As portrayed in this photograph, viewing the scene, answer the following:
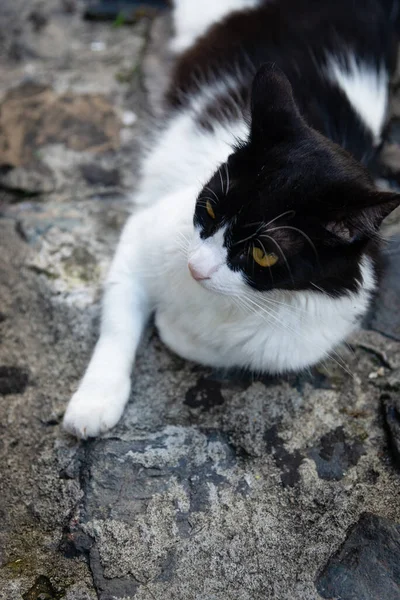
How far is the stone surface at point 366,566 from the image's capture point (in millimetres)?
1522

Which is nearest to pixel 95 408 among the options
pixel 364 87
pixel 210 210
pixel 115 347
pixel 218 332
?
pixel 115 347

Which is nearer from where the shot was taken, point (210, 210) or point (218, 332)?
point (210, 210)

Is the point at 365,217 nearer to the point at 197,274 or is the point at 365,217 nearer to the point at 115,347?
the point at 197,274


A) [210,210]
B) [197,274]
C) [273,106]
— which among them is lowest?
[197,274]

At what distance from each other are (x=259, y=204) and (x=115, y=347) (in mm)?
665

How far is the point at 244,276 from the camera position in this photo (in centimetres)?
154

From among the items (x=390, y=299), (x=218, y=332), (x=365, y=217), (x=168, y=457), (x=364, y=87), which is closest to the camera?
A: (x=365, y=217)

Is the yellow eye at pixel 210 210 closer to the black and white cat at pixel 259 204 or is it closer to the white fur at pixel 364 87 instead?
the black and white cat at pixel 259 204

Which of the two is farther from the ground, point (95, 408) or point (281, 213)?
point (281, 213)

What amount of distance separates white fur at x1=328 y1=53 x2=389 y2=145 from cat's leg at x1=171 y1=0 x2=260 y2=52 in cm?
69

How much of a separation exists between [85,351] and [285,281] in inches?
29.2

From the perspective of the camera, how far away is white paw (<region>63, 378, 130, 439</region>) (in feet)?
5.63

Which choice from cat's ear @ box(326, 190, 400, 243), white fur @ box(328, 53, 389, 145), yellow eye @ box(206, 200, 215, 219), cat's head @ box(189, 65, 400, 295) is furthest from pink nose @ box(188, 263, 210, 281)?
white fur @ box(328, 53, 389, 145)

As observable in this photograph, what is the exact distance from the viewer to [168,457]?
1.72 m
